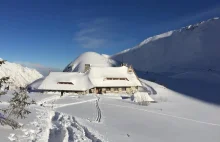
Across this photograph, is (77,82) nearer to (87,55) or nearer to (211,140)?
(211,140)

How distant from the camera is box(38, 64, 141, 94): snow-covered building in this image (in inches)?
2527

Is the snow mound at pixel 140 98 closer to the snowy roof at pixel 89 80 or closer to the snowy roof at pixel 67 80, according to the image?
the snowy roof at pixel 89 80

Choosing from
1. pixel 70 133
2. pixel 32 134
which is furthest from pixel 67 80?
pixel 32 134

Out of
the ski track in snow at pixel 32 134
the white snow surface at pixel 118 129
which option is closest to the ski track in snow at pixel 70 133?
the white snow surface at pixel 118 129

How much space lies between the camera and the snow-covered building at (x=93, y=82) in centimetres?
6419

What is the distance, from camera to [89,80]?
66.0 metres

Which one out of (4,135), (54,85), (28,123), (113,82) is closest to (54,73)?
(54,85)

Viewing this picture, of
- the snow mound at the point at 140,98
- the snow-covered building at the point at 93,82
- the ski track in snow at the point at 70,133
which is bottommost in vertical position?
the ski track in snow at the point at 70,133

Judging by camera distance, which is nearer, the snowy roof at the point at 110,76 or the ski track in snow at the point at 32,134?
the ski track in snow at the point at 32,134

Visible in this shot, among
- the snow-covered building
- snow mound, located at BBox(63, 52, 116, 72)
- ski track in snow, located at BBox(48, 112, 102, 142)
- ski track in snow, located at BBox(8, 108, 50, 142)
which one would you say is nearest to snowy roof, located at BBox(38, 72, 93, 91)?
the snow-covered building

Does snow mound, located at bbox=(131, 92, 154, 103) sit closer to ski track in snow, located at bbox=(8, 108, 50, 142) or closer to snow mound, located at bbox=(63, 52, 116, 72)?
ski track in snow, located at bbox=(8, 108, 50, 142)

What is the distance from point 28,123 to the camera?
72.6 ft

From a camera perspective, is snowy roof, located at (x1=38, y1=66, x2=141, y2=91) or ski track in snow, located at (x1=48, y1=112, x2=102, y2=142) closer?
ski track in snow, located at (x1=48, y1=112, x2=102, y2=142)

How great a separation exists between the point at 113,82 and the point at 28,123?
4505 centimetres
